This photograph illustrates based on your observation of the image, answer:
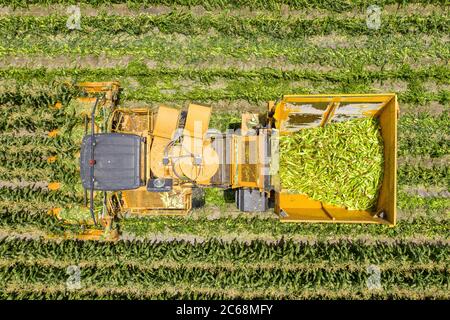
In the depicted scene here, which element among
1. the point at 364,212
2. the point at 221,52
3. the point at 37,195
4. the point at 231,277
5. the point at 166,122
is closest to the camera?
the point at 166,122

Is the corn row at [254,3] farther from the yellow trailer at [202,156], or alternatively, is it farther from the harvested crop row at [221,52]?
the yellow trailer at [202,156]

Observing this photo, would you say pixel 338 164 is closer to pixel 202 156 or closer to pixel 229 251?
pixel 202 156

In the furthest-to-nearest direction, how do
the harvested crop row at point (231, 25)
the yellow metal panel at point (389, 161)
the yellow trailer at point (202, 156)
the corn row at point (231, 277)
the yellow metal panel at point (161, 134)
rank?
the harvested crop row at point (231, 25) → the corn row at point (231, 277) → the yellow metal panel at point (161, 134) → the yellow metal panel at point (389, 161) → the yellow trailer at point (202, 156)

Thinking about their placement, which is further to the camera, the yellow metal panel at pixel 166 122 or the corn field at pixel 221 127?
the corn field at pixel 221 127

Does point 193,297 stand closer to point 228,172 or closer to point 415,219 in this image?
point 228,172

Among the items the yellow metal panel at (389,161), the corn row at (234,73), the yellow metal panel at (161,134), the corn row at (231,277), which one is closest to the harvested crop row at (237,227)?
the corn row at (231,277)

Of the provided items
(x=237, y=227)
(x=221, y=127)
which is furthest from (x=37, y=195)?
(x=237, y=227)
